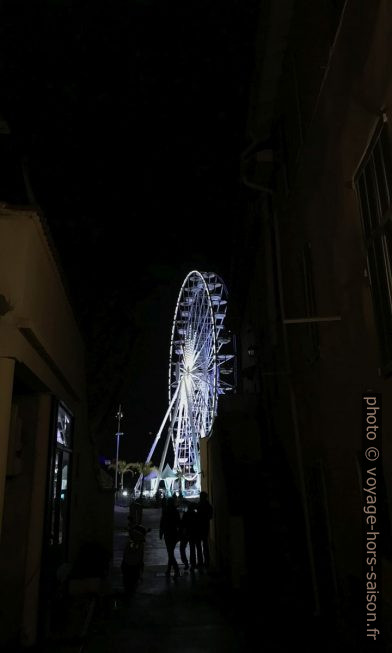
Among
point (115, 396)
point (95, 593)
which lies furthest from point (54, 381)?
point (115, 396)

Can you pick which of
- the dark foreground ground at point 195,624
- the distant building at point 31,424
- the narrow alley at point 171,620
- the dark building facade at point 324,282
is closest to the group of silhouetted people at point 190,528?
the dark building facade at point 324,282

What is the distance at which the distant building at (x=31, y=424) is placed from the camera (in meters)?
4.97

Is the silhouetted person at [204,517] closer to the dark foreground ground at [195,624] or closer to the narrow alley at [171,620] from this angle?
the narrow alley at [171,620]

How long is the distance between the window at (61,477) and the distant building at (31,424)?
13 mm

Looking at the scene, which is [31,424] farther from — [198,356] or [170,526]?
[198,356]

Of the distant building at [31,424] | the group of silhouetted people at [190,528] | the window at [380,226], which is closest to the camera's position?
the window at [380,226]

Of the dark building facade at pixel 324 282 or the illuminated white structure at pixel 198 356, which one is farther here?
the illuminated white structure at pixel 198 356

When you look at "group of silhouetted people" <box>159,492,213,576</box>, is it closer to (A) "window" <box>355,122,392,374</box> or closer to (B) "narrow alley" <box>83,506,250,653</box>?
(B) "narrow alley" <box>83,506,250,653</box>

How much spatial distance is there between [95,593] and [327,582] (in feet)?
12.9

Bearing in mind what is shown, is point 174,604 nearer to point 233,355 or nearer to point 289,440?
point 289,440

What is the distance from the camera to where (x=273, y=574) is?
7754 millimetres

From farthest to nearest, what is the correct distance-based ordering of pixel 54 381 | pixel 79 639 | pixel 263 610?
1. pixel 263 610
2. pixel 54 381
3. pixel 79 639

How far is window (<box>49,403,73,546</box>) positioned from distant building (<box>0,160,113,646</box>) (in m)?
0.01

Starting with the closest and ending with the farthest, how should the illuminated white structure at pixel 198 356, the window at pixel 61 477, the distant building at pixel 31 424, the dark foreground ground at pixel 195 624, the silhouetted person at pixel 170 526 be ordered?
the distant building at pixel 31 424
the dark foreground ground at pixel 195 624
the window at pixel 61 477
the silhouetted person at pixel 170 526
the illuminated white structure at pixel 198 356
